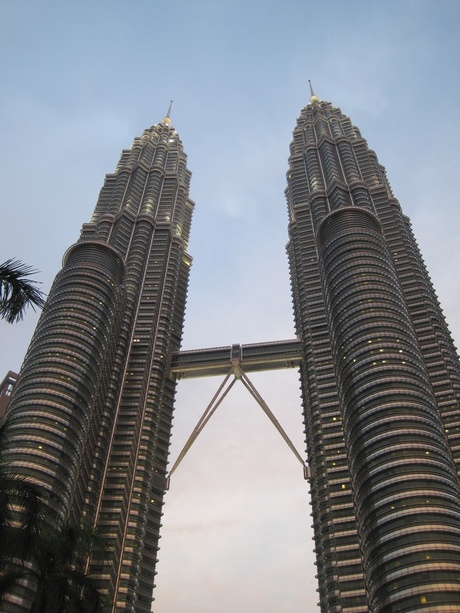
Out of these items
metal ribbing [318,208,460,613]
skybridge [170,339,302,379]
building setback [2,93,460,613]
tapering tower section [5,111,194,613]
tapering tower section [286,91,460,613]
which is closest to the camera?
metal ribbing [318,208,460,613]

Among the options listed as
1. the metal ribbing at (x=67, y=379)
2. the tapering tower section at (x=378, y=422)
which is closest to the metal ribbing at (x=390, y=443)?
the tapering tower section at (x=378, y=422)

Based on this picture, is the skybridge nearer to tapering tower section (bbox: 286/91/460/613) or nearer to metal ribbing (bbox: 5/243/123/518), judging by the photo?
tapering tower section (bbox: 286/91/460/613)

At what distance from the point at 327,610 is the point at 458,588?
35369 mm

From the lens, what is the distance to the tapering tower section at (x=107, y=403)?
108 m

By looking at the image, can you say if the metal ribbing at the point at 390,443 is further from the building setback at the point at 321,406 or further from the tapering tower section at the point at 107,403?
the tapering tower section at the point at 107,403

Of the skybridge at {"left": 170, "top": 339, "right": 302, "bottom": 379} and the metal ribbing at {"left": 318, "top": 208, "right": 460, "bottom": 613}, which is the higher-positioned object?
the skybridge at {"left": 170, "top": 339, "right": 302, "bottom": 379}

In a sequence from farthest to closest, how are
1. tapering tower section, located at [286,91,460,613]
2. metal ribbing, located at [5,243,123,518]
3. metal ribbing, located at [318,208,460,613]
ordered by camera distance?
metal ribbing, located at [5,243,123,518] < tapering tower section, located at [286,91,460,613] < metal ribbing, located at [318,208,460,613]

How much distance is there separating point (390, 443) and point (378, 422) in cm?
483

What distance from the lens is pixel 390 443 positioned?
4026 inches

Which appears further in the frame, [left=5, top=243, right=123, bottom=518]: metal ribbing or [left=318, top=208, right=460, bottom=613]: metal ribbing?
[left=5, top=243, right=123, bottom=518]: metal ribbing

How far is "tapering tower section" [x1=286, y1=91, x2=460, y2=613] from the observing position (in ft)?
292

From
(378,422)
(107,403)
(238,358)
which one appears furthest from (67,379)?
(378,422)

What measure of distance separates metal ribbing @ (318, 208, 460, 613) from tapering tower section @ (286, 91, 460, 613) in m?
0.20

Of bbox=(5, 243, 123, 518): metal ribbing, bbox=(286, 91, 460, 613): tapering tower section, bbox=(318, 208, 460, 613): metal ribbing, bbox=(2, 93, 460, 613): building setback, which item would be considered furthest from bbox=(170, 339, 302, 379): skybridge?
bbox=(5, 243, 123, 518): metal ribbing
